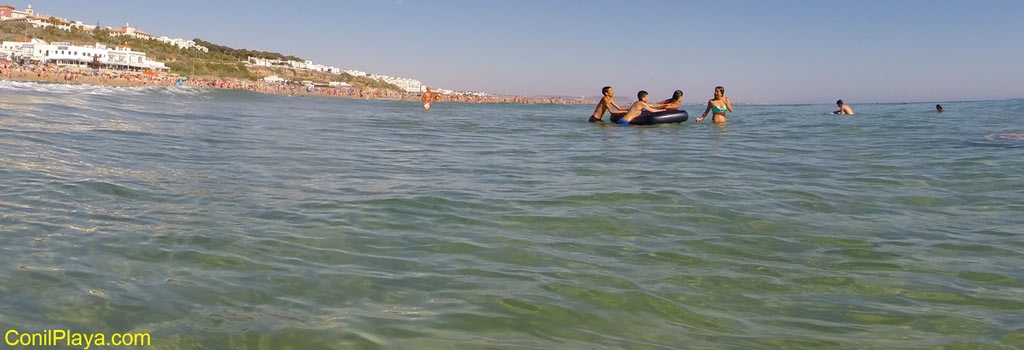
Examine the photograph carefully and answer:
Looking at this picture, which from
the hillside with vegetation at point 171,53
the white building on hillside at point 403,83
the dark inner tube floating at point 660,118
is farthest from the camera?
the white building on hillside at point 403,83

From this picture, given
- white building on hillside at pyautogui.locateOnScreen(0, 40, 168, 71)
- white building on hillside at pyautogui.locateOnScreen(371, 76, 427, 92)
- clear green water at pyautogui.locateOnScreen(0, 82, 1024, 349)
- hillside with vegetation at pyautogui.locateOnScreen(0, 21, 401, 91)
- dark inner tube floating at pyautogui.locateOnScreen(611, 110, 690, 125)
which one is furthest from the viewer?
white building on hillside at pyautogui.locateOnScreen(371, 76, 427, 92)

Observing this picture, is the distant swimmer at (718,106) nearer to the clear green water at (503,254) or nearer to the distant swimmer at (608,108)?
the distant swimmer at (608,108)

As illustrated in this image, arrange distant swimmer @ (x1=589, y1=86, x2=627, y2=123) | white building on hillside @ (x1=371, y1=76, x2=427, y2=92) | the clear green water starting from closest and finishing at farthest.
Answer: the clear green water < distant swimmer @ (x1=589, y1=86, x2=627, y2=123) < white building on hillside @ (x1=371, y1=76, x2=427, y2=92)

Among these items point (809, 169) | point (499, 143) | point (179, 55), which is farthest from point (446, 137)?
point (179, 55)

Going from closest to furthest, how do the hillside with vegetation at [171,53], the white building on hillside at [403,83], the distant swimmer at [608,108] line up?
the distant swimmer at [608,108] → the hillside with vegetation at [171,53] → the white building on hillside at [403,83]

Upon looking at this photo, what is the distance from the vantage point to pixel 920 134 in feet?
42.6

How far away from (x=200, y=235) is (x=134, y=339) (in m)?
1.53

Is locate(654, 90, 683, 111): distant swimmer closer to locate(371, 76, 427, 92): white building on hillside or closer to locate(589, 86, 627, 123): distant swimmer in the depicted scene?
locate(589, 86, 627, 123): distant swimmer

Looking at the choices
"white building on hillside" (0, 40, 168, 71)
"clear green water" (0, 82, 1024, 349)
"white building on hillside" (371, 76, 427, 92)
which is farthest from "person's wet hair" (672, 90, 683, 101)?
"white building on hillside" (371, 76, 427, 92)

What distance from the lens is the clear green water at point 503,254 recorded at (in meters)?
2.44

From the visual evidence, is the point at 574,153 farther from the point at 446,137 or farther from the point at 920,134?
the point at 920,134

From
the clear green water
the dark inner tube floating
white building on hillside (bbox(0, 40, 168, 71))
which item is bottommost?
the clear green water

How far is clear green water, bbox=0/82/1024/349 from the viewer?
2438mm

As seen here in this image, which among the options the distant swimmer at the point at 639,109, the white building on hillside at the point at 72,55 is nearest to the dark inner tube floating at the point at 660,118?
the distant swimmer at the point at 639,109
